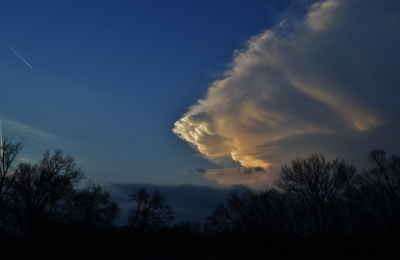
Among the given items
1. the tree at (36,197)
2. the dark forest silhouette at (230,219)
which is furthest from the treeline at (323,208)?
the tree at (36,197)

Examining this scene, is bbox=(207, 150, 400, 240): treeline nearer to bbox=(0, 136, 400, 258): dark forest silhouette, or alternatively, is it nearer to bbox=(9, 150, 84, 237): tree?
bbox=(0, 136, 400, 258): dark forest silhouette

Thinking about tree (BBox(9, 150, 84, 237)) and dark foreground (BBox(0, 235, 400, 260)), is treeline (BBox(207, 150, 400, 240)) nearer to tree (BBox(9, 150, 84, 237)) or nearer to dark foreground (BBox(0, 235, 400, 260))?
dark foreground (BBox(0, 235, 400, 260))

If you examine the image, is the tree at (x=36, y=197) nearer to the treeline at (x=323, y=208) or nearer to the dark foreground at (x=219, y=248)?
the dark foreground at (x=219, y=248)

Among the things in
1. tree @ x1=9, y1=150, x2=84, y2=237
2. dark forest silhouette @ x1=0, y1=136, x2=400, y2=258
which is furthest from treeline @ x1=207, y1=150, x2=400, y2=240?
tree @ x1=9, y1=150, x2=84, y2=237

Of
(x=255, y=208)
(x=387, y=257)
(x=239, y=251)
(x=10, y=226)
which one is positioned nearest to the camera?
(x=387, y=257)

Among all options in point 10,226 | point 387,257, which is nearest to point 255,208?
point 387,257

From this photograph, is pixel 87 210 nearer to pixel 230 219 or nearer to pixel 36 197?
pixel 36 197

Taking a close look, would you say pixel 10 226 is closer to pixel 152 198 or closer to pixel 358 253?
pixel 152 198

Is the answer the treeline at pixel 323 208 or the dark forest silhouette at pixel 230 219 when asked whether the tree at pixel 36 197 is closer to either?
the dark forest silhouette at pixel 230 219

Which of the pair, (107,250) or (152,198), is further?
(152,198)

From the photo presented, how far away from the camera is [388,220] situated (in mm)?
48969

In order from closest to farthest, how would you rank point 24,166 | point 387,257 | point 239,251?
1. point 387,257
2. point 239,251
3. point 24,166

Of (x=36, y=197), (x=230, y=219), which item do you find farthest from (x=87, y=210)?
(x=230, y=219)

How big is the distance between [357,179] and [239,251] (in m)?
31.8
